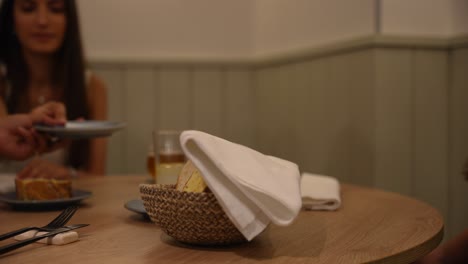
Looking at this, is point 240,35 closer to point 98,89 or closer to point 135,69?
point 135,69

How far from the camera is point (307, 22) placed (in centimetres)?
245

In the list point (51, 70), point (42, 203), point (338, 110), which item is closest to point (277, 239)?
point (42, 203)

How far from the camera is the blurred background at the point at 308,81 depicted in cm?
201

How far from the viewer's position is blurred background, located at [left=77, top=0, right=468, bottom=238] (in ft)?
6.59

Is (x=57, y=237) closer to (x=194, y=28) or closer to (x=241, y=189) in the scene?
(x=241, y=189)

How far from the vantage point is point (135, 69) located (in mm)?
2734

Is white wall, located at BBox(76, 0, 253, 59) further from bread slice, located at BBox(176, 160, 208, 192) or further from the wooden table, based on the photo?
bread slice, located at BBox(176, 160, 208, 192)

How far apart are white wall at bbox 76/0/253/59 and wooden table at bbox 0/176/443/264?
1718 millimetres

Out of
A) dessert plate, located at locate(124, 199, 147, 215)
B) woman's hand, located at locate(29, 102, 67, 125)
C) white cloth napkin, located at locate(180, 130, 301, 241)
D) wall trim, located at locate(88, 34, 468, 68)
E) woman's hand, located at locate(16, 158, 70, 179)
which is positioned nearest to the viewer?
white cloth napkin, located at locate(180, 130, 301, 241)

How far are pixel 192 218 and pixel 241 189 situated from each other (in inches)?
3.5

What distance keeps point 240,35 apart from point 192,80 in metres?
0.37

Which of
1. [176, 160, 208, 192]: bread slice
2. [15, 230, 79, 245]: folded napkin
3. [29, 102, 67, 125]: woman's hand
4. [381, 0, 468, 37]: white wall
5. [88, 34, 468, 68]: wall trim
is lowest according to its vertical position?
[15, 230, 79, 245]: folded napkin

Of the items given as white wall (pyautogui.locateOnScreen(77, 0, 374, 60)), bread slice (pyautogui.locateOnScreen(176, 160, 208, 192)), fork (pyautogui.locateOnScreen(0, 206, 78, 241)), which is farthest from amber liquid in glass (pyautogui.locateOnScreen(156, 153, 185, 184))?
white wall (pyautogui.locateOnScreen(77, 0, 374, 60))

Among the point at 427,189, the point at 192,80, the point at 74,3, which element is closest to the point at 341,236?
the point at 427,189
